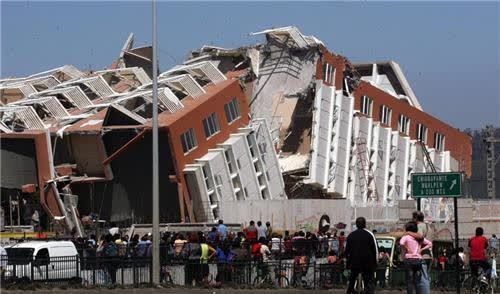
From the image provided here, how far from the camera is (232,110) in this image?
6200 cm

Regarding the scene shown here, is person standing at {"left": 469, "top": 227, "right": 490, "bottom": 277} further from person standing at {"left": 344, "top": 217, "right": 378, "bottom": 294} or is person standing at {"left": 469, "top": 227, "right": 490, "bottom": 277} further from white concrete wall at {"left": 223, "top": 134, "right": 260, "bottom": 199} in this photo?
white concrete wall at {"left": 223, "top": 134, "right": 260, "bottom": 199}

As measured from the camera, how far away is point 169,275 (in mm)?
31188

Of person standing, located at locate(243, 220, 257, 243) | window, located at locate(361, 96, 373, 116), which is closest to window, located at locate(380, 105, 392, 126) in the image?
window, located at locate(361, 96, 373, 116)

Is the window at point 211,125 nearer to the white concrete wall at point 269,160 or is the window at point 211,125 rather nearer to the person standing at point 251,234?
the white concrete wall at point 269,160

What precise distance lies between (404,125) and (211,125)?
22405mm

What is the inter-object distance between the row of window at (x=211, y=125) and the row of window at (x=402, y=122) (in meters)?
13.2

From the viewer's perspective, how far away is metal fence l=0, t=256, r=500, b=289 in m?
30.1

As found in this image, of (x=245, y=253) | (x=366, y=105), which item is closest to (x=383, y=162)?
(x=366, y=105)

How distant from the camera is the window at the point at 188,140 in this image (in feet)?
186

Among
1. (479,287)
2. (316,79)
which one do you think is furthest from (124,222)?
(479,287)

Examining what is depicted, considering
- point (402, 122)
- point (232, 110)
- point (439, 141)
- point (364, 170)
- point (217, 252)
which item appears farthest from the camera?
point (439, 141)

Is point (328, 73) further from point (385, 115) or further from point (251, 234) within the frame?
point (251, 234)

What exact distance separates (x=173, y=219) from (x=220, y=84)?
32.1ft

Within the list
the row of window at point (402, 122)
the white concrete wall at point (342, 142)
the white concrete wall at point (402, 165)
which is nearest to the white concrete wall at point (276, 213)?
the white concrete wall at point (342, 142)
